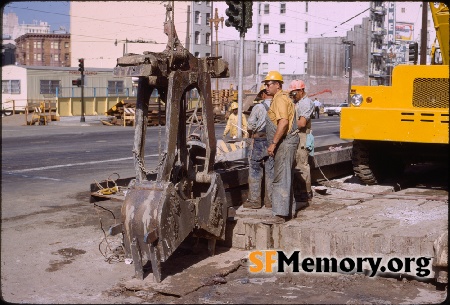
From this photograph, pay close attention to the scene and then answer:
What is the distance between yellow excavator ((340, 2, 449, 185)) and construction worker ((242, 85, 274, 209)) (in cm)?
199

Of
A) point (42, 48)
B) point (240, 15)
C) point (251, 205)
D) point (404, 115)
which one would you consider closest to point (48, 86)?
point (240, 15)

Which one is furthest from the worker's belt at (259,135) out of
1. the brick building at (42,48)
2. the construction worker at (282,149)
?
the brick building at (42,48)

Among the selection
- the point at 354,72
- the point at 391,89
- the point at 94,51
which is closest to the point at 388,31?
the point at 354,72

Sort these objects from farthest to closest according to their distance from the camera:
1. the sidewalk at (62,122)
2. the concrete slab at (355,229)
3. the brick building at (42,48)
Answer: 1. the brick building at (42,48)
2. the sidewalk at (62,122)
3. the concrete slab at (355,229)

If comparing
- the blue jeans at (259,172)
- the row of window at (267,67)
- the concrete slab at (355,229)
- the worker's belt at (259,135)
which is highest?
the row of window at (267,67)

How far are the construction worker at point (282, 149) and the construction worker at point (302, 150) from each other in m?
1.51

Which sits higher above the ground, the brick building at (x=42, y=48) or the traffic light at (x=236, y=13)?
the brick building at (x=42, y=48)

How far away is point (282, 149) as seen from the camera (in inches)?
298

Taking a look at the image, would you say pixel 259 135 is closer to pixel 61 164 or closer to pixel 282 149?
pixel 282 149

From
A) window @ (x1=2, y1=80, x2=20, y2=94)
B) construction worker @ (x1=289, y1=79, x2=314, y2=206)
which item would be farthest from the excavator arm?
window @ (x1=2, y1=80, x2=20, y2=94)

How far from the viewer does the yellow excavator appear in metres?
9.08

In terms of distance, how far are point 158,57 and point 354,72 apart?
80.2m

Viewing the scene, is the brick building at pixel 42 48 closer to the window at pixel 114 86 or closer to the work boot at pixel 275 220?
the window at pixel 114 86

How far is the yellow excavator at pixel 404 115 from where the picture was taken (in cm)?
908
